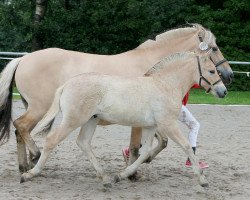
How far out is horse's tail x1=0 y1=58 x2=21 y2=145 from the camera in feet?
24.0

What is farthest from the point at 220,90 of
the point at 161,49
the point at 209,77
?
the point at 161,49

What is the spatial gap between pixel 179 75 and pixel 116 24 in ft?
65.5

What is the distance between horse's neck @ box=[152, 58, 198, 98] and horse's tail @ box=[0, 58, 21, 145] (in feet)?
6.37

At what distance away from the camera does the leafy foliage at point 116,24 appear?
26.0 m

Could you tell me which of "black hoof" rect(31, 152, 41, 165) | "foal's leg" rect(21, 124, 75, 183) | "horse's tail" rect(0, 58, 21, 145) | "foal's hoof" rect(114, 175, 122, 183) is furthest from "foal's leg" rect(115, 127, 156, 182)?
"horse's tail" rect(0, 58, 21, 145)

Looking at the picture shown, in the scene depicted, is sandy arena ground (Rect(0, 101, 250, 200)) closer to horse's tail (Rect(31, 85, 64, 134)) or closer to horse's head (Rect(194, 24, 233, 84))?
horse's tail (Rect(31, 85, 64, 134))

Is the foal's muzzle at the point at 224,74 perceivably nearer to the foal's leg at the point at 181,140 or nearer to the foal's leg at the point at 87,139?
the foal's leg at the point at 181,140

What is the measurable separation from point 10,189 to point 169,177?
205 centimetres

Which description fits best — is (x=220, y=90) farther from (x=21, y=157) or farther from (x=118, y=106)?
(x=21, y=157)

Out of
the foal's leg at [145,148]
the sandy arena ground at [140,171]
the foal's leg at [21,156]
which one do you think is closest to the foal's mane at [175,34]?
the foal's leg at [145,148]

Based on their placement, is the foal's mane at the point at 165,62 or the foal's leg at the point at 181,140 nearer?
the foal's leg at the point at 181,140

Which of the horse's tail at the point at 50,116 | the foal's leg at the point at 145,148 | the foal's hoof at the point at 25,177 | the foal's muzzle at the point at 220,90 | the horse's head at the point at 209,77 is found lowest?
the foal's hoof at the point at 25,177

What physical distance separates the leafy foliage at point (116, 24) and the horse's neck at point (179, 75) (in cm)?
1920

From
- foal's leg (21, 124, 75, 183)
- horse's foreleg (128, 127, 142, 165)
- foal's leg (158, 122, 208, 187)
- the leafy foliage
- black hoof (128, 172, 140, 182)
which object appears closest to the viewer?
foal's leg (158, 122, 208, 187)
